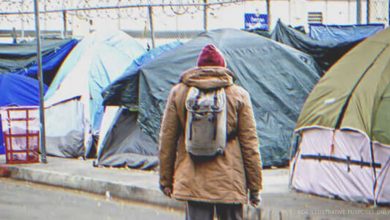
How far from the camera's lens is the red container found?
51.0 feet

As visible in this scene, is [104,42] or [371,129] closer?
[371,129]

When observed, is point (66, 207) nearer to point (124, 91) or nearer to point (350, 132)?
point (124, 91)

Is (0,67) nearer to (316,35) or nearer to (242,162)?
(316,35)

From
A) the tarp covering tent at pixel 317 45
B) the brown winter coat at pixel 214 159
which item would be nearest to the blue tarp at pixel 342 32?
the tarp covering tent at pixel 317 45

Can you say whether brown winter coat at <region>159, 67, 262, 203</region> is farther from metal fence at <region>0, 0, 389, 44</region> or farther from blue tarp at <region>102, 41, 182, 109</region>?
metal fence at <region>0, 0, 389, 44</region>

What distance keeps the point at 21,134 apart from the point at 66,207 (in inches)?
180

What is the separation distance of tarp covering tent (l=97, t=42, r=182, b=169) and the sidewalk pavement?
25cm

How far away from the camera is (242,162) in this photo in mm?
6336

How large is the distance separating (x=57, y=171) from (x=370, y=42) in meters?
6.00

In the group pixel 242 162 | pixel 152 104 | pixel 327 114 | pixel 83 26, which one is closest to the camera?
pixel 242 162

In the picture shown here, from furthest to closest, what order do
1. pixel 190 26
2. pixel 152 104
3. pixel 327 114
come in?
1. pixel 190 26
2. pixel 152 104
3. pixel 327 114

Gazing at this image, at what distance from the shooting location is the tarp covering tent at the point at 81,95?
16578 millimetres

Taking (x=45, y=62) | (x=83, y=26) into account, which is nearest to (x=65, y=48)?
(x=45, y=62)

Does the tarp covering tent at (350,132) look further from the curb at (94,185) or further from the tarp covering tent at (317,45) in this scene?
the tarp covering tent at (317,45)
